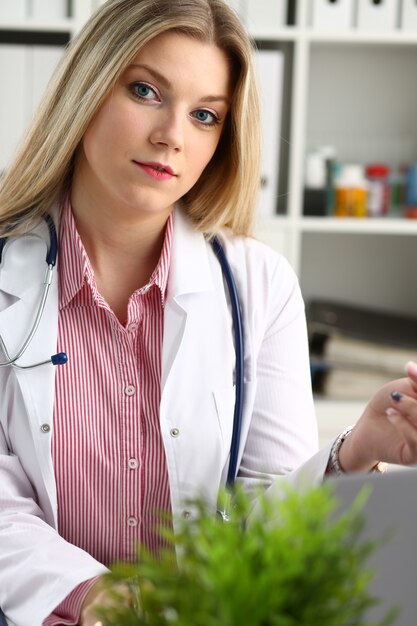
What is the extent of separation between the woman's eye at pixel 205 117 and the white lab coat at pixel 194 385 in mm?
179

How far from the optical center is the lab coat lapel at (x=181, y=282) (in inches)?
50.0

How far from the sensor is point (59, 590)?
3.32 ft

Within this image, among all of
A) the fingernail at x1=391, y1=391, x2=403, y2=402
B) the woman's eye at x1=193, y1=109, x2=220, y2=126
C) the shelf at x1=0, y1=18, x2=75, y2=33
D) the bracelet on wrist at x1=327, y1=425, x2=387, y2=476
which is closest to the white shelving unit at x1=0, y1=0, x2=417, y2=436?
the shelf at x1=0, y1=18, x2=75, y2=33

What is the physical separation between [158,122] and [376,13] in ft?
4.83

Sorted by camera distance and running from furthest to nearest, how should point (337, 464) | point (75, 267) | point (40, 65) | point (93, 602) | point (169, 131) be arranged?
point (40, 65) → point (75, 267) → point (169, 131) → point (337, 464) → point (93, 602)

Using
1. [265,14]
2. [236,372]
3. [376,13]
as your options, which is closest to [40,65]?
[265,14]

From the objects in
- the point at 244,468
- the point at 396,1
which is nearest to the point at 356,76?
the point at 396,1

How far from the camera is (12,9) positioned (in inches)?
94.8

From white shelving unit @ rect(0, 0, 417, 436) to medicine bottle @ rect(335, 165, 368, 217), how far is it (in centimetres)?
5

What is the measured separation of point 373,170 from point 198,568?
2.30 meters

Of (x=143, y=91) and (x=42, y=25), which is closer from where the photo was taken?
(x=143, y=91)

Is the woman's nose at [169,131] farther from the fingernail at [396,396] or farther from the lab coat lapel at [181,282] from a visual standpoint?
the fingernail at [396,396]

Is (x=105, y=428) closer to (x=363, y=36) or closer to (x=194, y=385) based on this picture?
(x=194, y=385)

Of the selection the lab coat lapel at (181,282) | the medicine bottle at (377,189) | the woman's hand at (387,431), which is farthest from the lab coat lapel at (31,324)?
the medicine bottle at (377,189)
